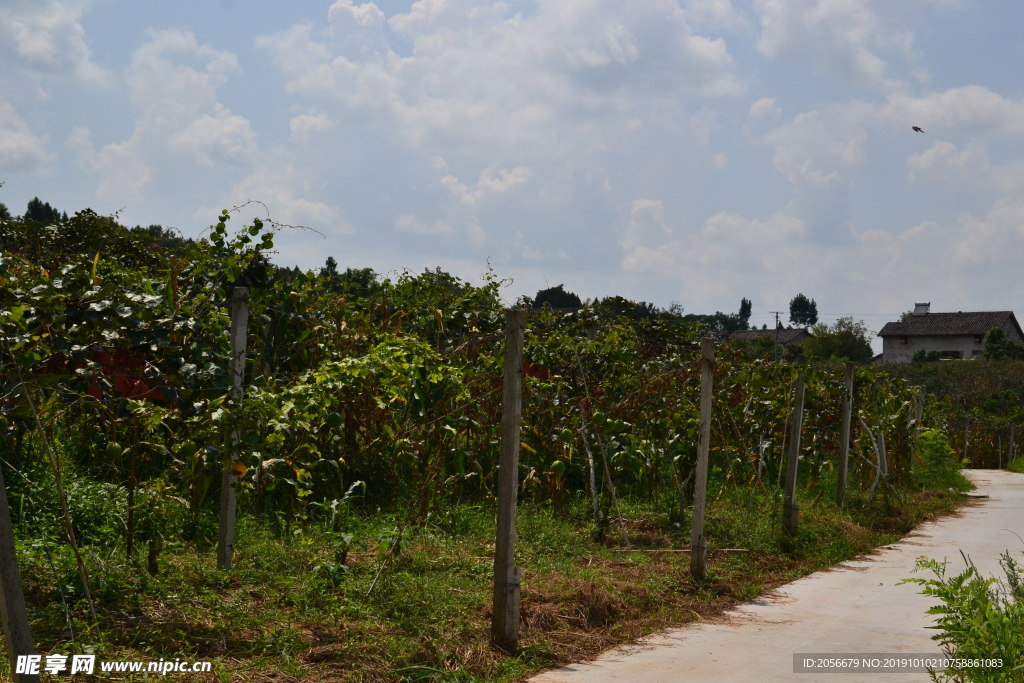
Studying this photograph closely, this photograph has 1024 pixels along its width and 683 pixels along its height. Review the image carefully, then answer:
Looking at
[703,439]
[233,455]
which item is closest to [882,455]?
[703,439]

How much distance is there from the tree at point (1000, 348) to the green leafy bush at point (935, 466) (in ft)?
104

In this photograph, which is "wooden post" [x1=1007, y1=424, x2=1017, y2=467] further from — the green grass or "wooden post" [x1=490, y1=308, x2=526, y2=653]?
"wooden post" [x1=490, y1=308, x2=526, y2=653]

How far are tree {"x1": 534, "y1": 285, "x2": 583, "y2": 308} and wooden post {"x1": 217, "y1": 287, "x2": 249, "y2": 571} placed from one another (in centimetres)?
377

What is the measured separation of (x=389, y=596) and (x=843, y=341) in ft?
188

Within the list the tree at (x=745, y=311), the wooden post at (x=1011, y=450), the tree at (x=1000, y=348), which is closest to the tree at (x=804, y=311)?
the tree at (x=745, y=311)

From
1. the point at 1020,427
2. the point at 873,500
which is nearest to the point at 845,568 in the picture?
the point at 873,500

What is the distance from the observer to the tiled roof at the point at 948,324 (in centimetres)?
6184

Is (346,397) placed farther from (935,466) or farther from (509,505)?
(935,466)

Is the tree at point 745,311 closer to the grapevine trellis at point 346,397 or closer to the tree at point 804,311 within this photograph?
the tree at point 804,311

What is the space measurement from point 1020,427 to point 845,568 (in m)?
20.1

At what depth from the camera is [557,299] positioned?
405 inches

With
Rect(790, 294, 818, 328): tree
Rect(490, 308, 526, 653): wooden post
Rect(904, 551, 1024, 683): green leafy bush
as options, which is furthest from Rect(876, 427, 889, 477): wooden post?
Rect(790, 294, 818, 328): tree

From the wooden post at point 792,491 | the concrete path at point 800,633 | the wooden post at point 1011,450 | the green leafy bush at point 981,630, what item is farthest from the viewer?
the wooden post at point 1011,450

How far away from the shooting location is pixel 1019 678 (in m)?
3.50
